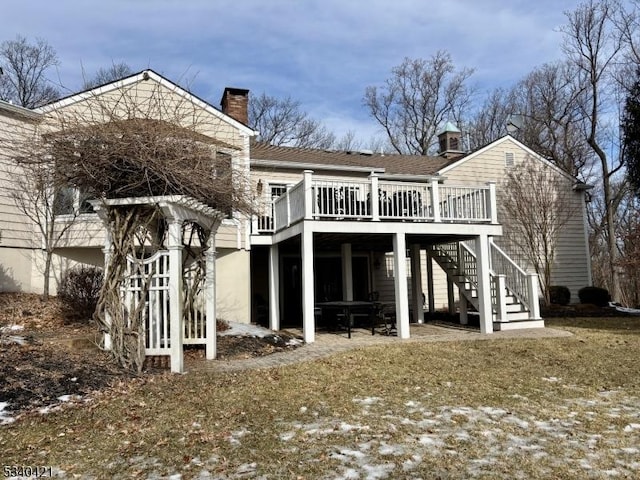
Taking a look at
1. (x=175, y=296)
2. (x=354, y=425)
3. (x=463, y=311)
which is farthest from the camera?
(x=463, y=311)

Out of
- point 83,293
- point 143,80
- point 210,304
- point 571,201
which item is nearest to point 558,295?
point 571,201

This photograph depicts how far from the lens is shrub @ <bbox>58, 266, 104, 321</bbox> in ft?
31.9

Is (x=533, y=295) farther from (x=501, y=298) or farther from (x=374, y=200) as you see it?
(x=374, y=200)

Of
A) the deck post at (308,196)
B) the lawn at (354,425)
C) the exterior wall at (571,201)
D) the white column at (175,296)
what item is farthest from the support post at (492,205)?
the white column at (175,296)

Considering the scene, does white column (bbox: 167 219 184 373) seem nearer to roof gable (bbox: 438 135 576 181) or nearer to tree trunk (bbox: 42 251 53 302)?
tree trunk (bbox: 42 251 53 302)

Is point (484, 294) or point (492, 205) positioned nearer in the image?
point (484, 294)

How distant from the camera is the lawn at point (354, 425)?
3508 mm

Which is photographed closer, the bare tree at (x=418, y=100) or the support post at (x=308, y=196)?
the support post at (x=308, y=196)

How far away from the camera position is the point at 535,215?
55.9 feet

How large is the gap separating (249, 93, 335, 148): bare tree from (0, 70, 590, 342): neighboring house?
15260mm

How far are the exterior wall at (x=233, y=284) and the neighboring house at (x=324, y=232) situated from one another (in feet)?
0.08

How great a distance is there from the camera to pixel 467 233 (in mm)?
10945

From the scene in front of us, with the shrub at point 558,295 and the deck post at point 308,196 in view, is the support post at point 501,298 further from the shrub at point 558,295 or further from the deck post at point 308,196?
the shrub at point 558,295

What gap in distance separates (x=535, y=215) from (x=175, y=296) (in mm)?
14245
